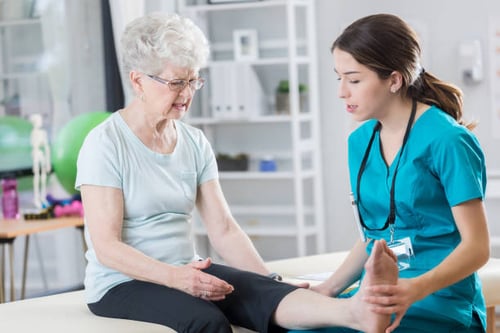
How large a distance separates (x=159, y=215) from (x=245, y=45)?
254cm

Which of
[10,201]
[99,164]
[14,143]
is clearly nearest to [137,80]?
[99,164]

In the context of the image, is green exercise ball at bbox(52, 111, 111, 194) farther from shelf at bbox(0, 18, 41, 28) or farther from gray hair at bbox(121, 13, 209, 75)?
gray hair at bbox(121, 13, 209, 75)

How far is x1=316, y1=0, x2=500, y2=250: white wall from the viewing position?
4336 mm

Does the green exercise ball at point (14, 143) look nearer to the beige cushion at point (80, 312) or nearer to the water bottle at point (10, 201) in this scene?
the water bottle at point (10, 201)

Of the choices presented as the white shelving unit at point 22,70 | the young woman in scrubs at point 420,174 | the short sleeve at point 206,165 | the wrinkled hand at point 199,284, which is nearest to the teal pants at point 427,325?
the young woman in scrubs at point 420,174

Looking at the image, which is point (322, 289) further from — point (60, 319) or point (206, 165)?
point (60, 319)

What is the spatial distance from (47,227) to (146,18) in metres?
1.51

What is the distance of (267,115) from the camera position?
4738 millimetres

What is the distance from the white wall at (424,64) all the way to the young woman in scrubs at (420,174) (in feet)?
8.05

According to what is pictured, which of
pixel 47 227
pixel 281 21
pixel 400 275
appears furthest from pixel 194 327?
pixel 281 21

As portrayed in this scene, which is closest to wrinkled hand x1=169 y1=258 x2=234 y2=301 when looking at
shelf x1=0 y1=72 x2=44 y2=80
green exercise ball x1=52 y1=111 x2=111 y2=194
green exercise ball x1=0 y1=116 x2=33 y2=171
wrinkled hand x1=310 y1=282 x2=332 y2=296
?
wrinkled hand x1=310 y1=282 x2=332 y2=296

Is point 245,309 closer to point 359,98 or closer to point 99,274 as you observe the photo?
point 99,274

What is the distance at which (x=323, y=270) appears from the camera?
266 cm

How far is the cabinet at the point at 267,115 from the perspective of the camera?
14.9 feet
